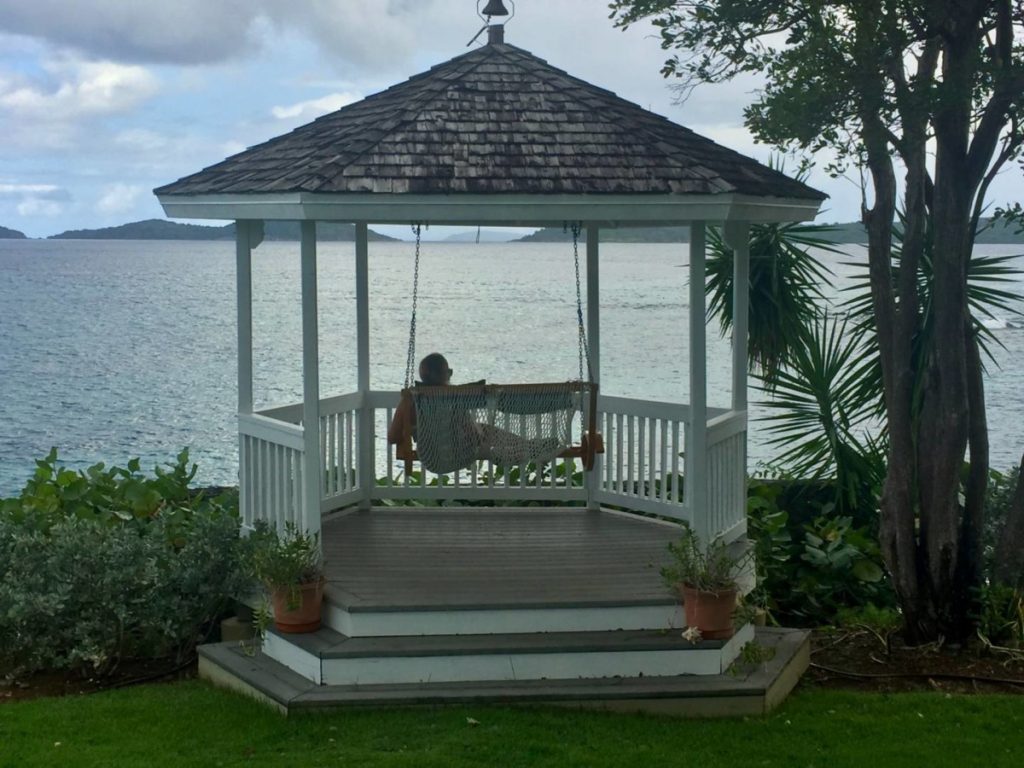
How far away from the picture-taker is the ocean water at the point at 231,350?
101 feet

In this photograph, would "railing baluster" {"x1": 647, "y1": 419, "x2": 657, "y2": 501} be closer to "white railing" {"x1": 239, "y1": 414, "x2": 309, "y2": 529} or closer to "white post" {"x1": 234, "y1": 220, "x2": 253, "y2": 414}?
"white railing" {"x1": 239, "y1": 414, "x2": 309, "y2": 529}

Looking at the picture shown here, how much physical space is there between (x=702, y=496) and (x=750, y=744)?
163 cm

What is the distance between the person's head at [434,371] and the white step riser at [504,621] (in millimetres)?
2068

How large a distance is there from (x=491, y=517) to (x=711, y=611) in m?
2.46

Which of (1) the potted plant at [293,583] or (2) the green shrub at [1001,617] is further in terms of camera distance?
(2) the green shrub at [1001,617]

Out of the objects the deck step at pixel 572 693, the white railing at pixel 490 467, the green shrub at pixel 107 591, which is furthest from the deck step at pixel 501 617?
the green shrub at pixel 107 591

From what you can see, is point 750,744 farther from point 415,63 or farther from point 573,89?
point 415,63

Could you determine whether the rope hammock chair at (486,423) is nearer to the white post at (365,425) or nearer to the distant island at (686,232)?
the distant island at (686,232)

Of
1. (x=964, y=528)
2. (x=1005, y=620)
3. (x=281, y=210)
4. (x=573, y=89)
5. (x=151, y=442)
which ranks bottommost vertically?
(x=151, y=442)

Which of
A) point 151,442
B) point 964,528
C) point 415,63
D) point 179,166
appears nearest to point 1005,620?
point 964,528

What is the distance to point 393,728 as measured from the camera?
544 centimetres

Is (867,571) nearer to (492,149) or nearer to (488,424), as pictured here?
(488,424)

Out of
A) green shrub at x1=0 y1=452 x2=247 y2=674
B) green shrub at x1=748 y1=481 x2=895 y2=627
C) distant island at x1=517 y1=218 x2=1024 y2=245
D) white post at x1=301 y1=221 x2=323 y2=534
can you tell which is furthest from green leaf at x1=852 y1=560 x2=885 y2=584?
green shrub at x1=0 y1=452 x2=247 y2=674

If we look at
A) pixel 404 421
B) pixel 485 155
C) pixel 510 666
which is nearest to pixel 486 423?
pixel 404 421
